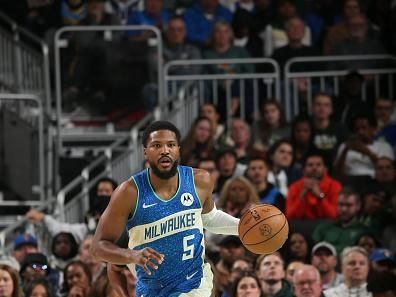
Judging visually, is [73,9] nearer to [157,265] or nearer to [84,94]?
[84,94]

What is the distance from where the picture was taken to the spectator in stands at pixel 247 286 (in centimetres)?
1360

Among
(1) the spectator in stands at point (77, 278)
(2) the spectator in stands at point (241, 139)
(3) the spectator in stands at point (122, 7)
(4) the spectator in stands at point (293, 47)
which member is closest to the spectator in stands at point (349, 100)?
(4) the spectator in stands at point (293, 47)

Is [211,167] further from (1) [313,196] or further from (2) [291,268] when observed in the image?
(2) [291,268]

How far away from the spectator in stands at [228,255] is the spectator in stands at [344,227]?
2.90ft

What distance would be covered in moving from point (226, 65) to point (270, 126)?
131 centimetres

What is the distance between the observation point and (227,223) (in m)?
11.2

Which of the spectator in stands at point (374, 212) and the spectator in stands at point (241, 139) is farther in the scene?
the spectator in stands at point (241, 139)

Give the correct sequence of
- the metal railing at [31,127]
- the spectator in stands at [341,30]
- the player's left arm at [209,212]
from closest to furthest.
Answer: the player's left arm at [209,212] → the metal railing at [31,127] → the spectator in stands at [341,30]

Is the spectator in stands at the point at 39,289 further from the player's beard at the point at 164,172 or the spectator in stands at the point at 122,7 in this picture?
the spectator in stands at the point at 122,7

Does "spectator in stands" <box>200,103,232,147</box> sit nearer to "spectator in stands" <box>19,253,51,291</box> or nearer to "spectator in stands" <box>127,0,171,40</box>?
"spectator in stands" <box>127,0,171,40</box>

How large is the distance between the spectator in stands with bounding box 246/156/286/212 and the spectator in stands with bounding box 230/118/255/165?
0.78 meters

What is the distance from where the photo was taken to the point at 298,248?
15164mm

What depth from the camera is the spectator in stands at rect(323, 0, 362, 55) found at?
62.4 ft

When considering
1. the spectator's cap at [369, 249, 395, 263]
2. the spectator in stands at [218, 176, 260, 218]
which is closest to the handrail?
the spectator in stands at [218, 176, 260, 218]
